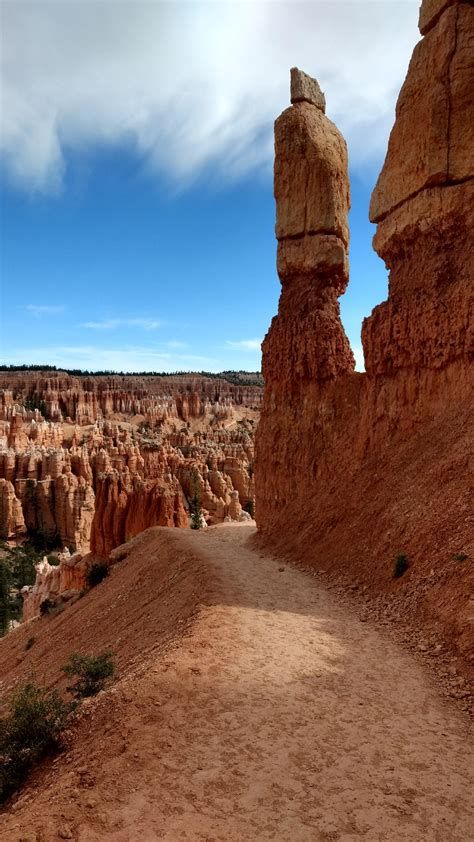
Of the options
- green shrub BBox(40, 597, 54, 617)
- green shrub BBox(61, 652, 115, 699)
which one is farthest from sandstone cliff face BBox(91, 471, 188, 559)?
green shrub BBox(61, 652, 115, 699)

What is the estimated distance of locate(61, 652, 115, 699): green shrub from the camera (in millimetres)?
7910

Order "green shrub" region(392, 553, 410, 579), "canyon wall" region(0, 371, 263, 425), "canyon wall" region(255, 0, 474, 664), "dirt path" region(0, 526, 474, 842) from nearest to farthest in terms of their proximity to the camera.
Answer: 1. "dirt path" region(0, 526, 474, 842)
2. "green shrub" region(392, 553, 410, 579)
3. "canyon wall" region(255, 0, 474, 664)
4. "canyon wall" region(0, 371, 263, 425)

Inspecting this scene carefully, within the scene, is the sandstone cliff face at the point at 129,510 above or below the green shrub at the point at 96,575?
above

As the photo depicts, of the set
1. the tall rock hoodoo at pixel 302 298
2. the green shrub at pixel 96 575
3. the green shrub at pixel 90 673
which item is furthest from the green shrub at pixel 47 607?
the green shrub at pixel 90 673

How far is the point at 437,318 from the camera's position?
13.8 meters

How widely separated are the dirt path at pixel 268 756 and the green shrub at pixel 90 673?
3.72ft

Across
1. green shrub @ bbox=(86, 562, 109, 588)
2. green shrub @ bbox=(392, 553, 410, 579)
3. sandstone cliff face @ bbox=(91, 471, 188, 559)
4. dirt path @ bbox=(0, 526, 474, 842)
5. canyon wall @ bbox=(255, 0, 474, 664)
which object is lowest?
green shrub @ bbox=(86, 562, 109, 588)

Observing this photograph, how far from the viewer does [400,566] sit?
1099 cm

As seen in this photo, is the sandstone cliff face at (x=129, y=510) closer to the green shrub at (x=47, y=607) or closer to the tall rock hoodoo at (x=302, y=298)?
the green shrub at (x=47, y=607)

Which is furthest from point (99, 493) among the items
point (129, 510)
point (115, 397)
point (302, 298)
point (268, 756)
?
point (115, 397)

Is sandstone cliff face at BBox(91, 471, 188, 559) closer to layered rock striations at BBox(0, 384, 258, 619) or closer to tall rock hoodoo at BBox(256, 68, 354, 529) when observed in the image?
layered rock striations at BBox(0, 384, 258, 619)

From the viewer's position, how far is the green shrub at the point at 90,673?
7.91 metres

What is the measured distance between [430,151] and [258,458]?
12.3 m

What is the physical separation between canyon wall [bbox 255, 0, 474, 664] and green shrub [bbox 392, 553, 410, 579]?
0.46 feet
